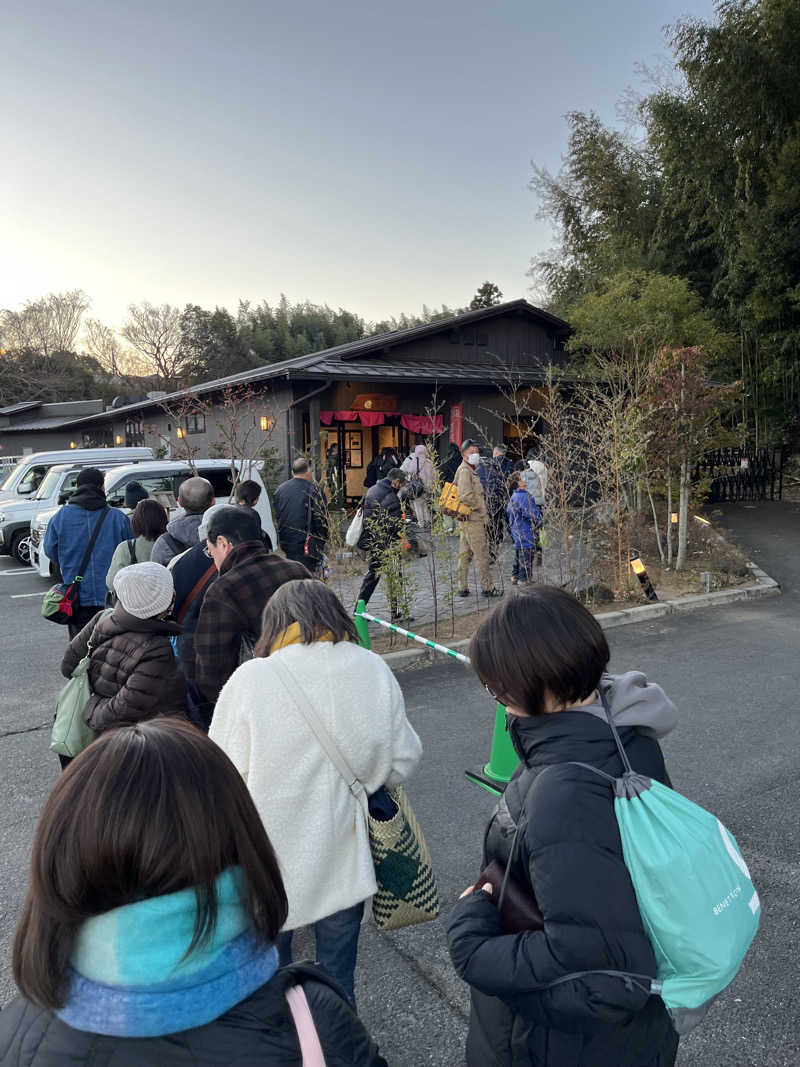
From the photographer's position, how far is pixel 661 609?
826cm

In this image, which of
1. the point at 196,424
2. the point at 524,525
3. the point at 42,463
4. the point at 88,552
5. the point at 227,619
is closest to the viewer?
the point at 227,619

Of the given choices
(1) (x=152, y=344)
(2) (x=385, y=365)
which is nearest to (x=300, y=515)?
(2) (x=385, y=365)

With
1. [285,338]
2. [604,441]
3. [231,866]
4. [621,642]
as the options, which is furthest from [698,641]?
[285,338]

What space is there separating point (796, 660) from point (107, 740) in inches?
268

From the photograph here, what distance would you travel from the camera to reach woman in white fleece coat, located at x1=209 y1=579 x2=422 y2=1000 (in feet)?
6.43

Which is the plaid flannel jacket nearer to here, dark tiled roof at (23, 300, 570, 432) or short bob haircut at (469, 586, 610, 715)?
short bob haircut at (469, 586, 610, 715)

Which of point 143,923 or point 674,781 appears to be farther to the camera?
point 674,781

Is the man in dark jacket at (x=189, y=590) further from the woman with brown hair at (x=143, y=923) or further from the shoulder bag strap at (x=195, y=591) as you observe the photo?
the woman with brown hair at (x=143, y=923)

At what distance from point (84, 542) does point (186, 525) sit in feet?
3.90

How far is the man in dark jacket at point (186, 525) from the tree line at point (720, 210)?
1187cm

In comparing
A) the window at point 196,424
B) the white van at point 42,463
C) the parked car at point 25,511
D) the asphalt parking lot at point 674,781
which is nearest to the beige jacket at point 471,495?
the asphalt parking lot at point 674,781

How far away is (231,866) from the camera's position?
37.8 inches

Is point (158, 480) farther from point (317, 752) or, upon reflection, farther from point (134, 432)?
point (134, 432)

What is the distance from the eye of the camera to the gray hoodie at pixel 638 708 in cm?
140
